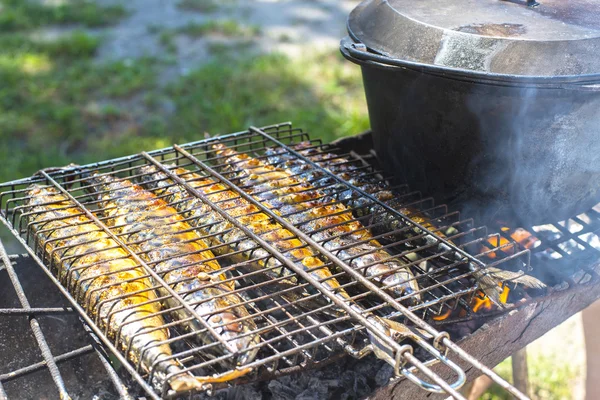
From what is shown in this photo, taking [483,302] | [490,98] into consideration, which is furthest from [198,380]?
[490,98]

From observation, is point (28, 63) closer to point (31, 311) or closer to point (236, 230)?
point (236, 230)

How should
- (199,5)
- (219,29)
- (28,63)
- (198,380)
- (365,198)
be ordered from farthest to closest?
(199,5) → (219,29) → (28,63) → (365,198) → (198,380)

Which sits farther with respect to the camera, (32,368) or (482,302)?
(482,302)

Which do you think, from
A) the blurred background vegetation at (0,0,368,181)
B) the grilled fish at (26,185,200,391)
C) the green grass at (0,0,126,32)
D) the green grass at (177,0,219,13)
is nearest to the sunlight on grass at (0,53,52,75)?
the blurred background vegetation at (0,0,368,181)

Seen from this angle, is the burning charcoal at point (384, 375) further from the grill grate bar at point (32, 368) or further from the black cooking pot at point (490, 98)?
the grill grate bar at point (32, 368)

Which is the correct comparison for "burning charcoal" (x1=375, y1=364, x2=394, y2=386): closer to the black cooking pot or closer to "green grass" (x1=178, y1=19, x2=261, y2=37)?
the black cooking pot

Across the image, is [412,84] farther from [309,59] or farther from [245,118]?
[309,59]
